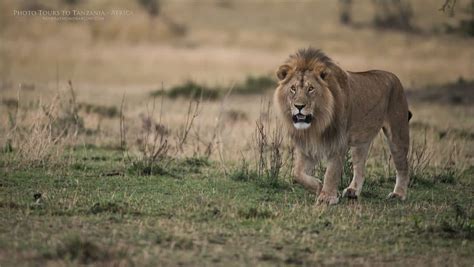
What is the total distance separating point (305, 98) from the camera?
7484 mm

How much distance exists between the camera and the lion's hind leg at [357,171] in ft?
27.2

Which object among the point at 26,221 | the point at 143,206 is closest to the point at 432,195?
the point at 143,206

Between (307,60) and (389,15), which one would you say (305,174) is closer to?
(307,60)

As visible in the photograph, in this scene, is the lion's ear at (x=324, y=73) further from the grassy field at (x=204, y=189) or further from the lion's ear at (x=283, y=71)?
the grassy field at (x=204, y=189)

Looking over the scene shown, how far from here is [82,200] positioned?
744cm

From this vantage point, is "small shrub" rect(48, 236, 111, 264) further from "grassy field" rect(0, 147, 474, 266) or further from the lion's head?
the lion's head

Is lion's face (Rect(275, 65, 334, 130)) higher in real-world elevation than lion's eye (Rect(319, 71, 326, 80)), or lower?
lower

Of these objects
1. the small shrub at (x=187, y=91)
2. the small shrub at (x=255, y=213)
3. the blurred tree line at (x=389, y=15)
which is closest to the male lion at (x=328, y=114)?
the small shrub at (x=255, y=213)

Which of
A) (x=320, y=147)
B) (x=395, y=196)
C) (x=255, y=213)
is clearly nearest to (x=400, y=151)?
(x=395, y=196)

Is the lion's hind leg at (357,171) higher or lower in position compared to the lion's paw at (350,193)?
higher

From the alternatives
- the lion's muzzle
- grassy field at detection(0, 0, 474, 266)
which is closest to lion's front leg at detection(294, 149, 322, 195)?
grassy field at detection(0, 0, 474, 266)

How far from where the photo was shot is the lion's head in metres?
7.49

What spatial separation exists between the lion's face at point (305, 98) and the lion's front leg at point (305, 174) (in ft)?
1.26

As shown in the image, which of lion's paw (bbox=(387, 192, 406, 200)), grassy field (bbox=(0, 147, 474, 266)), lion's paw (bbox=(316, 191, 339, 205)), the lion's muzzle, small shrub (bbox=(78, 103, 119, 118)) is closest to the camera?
grassy field (bbox=(0, 147, 474, 266))
